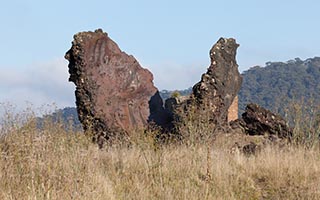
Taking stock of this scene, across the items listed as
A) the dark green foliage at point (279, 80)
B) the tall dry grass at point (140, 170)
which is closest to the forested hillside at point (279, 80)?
the dark green foliage at point (279, 80)

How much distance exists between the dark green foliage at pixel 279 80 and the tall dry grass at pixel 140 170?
4467cm

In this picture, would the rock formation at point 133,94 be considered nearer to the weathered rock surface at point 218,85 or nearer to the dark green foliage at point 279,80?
the weathered rock surface at point 218,85

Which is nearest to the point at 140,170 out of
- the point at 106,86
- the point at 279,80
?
the point at 106,86

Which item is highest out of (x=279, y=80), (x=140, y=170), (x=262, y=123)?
(x=279, y=80)

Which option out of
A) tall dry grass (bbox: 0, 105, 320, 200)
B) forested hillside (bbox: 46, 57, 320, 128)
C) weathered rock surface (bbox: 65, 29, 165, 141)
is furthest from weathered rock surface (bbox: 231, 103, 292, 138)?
forested hillside (bbox: 46, 57, 320, 128)

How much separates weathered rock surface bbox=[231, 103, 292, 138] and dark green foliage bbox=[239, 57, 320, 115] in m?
38.6

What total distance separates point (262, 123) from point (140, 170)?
302 inches

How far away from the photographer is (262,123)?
19.6 meters

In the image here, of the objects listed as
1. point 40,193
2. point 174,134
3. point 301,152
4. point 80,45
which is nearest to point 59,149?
point 40,193

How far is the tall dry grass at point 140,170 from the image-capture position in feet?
31.4

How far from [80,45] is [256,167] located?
712 centimetres

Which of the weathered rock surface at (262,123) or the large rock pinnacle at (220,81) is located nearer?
the large rock pinnacle at (220,81)

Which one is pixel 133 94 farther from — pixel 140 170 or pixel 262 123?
pixel 140 170

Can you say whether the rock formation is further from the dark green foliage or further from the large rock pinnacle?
the dark green foliage
